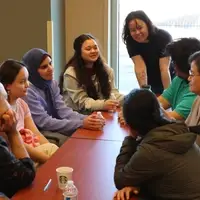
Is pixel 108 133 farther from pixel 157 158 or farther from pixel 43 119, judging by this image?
pixel 157 158

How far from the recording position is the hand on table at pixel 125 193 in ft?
5.07

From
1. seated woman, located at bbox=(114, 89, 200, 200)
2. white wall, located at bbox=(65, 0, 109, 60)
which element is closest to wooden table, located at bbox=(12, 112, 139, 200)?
seated woman, located at bbox=(114, 89, 200, 200)

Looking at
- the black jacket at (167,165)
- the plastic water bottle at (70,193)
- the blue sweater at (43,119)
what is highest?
the black jacket at (167,165)

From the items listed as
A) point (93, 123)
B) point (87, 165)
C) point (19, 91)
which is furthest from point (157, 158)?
point (19, 91)

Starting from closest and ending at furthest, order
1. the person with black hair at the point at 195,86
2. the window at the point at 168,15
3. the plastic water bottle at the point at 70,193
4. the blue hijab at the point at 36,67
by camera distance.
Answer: the plastic water bottle at the point at 70,193, the person with black hair at the point at 195,86, the blue hijab at the point at 36,67, the window at the point at 168,15

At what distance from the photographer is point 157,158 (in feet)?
4.91

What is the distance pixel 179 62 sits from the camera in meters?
2.41

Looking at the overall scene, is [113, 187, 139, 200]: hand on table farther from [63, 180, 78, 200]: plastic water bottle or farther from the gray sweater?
the gray sweater

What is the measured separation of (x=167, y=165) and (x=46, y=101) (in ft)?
5.48

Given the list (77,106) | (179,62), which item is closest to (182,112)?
(179,62)

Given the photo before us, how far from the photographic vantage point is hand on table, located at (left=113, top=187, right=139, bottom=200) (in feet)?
5.07

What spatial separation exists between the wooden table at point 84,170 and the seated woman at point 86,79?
0.94m

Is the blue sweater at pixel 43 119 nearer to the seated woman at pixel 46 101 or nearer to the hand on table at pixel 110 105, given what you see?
the seated woman at pixel 46 101

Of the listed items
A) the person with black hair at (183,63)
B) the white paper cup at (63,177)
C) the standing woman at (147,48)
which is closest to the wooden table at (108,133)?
the person with black hair at (183,63)
